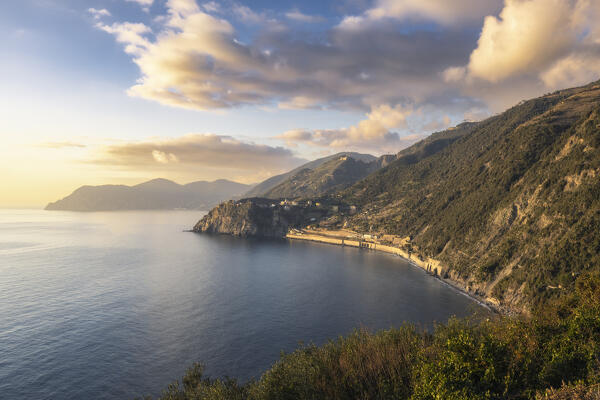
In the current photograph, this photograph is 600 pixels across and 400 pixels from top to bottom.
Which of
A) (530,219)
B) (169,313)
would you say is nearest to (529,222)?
(530,219)

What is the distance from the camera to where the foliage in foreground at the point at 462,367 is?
85.6 ft

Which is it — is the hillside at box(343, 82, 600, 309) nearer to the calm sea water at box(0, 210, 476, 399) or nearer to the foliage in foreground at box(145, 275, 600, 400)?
the calm sea water at box(0, 210, 476, 399)

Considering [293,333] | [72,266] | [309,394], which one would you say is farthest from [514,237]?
[72,266]

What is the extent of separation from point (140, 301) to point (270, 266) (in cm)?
7298

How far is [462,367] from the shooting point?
26.9 metres

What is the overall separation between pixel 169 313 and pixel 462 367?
8461 cm

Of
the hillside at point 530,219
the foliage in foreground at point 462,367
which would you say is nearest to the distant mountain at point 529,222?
the hillside at point 530,219

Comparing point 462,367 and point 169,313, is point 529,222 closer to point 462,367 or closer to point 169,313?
point 462,367

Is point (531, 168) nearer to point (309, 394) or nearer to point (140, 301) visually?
point (309, 394)

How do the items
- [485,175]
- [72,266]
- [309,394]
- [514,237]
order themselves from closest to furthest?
[309,394]
[514,237]
[72,266]
[485,175]

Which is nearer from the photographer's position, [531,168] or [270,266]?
[531,168]

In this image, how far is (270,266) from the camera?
537ft

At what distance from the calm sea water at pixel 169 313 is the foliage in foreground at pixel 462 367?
79.5 ft

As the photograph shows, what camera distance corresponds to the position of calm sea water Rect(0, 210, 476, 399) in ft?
197
